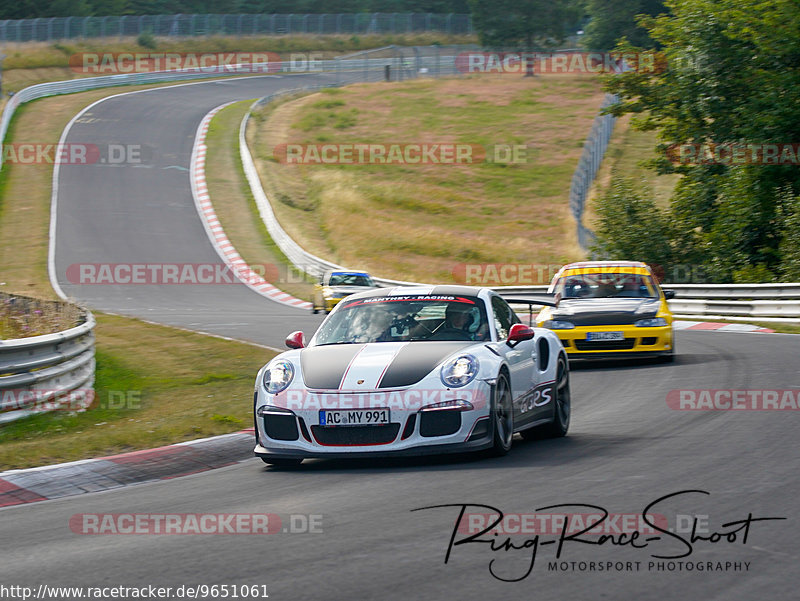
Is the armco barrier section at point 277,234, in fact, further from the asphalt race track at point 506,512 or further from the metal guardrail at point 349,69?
the asphalt race track at point 506,512

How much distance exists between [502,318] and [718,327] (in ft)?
45.4

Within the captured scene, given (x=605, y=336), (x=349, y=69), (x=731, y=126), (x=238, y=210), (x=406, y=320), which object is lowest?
(x=238, y=210)

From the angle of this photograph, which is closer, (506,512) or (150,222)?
(506,512)

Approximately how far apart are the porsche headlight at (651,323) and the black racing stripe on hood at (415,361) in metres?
7.02

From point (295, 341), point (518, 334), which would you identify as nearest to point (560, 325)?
point (518, 334)

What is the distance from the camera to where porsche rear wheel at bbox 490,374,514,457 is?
8.00 meters

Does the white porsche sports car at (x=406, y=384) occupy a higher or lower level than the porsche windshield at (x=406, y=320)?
lower

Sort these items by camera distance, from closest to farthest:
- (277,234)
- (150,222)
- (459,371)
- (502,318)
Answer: (459,371)
(502,318)
(277,234)
(150,222)

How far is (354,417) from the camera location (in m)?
7.77

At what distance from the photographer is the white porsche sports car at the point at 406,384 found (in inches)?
305

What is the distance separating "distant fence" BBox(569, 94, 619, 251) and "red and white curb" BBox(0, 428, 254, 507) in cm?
2431

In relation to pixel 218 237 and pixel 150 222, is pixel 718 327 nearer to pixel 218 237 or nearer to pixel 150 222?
pixel 218 237

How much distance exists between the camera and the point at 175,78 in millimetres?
70562

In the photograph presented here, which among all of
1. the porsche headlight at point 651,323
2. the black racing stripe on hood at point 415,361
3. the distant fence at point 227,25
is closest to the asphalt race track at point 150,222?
the porsche headlight at point 651,323
